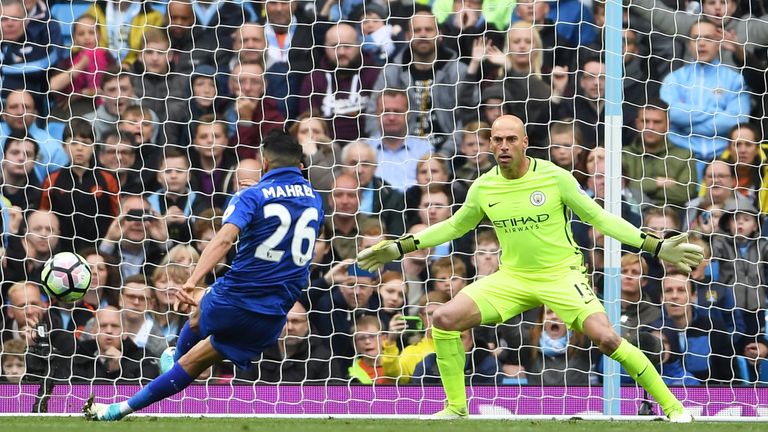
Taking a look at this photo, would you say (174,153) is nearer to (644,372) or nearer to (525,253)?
(525,253)

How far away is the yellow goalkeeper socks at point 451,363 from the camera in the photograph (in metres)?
7.72

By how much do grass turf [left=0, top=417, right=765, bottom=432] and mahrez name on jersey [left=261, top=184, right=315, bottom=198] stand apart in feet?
4.17

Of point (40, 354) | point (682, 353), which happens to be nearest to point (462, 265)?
point (682, 353)

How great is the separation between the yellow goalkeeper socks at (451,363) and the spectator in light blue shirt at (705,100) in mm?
3053

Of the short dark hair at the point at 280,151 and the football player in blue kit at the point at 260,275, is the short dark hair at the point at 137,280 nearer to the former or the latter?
the football player in blue kit at the point at 260,275

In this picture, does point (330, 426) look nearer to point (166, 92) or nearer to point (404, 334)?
point (404, 334)

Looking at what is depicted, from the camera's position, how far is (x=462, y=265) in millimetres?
Answer: 9711

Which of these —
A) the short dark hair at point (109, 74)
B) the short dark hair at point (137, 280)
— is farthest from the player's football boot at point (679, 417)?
the short dark hair at point (109, 74)

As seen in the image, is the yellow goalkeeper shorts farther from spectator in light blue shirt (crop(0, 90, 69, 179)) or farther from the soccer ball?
spectator in light blue shirt (crop(0, 90, 69, 179))

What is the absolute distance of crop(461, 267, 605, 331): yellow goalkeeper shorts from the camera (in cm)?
752

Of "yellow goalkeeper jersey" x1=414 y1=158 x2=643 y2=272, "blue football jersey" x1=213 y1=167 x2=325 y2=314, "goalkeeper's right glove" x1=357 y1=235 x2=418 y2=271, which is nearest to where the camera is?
"blue football jersey" x1=213 y1=167 x2=325 y2=314

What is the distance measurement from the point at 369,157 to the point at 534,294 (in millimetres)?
2722

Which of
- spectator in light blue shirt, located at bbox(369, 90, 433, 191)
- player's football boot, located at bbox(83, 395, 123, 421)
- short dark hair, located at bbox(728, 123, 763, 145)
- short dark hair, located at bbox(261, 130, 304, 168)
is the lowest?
spectator in light blue shirt, located at bbox(369, 90, 433, 191)

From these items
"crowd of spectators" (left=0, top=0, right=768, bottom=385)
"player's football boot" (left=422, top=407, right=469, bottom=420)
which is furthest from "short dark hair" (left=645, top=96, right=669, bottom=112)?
"player's football boot" (left=422, top=407, right=469, bottom=420)
